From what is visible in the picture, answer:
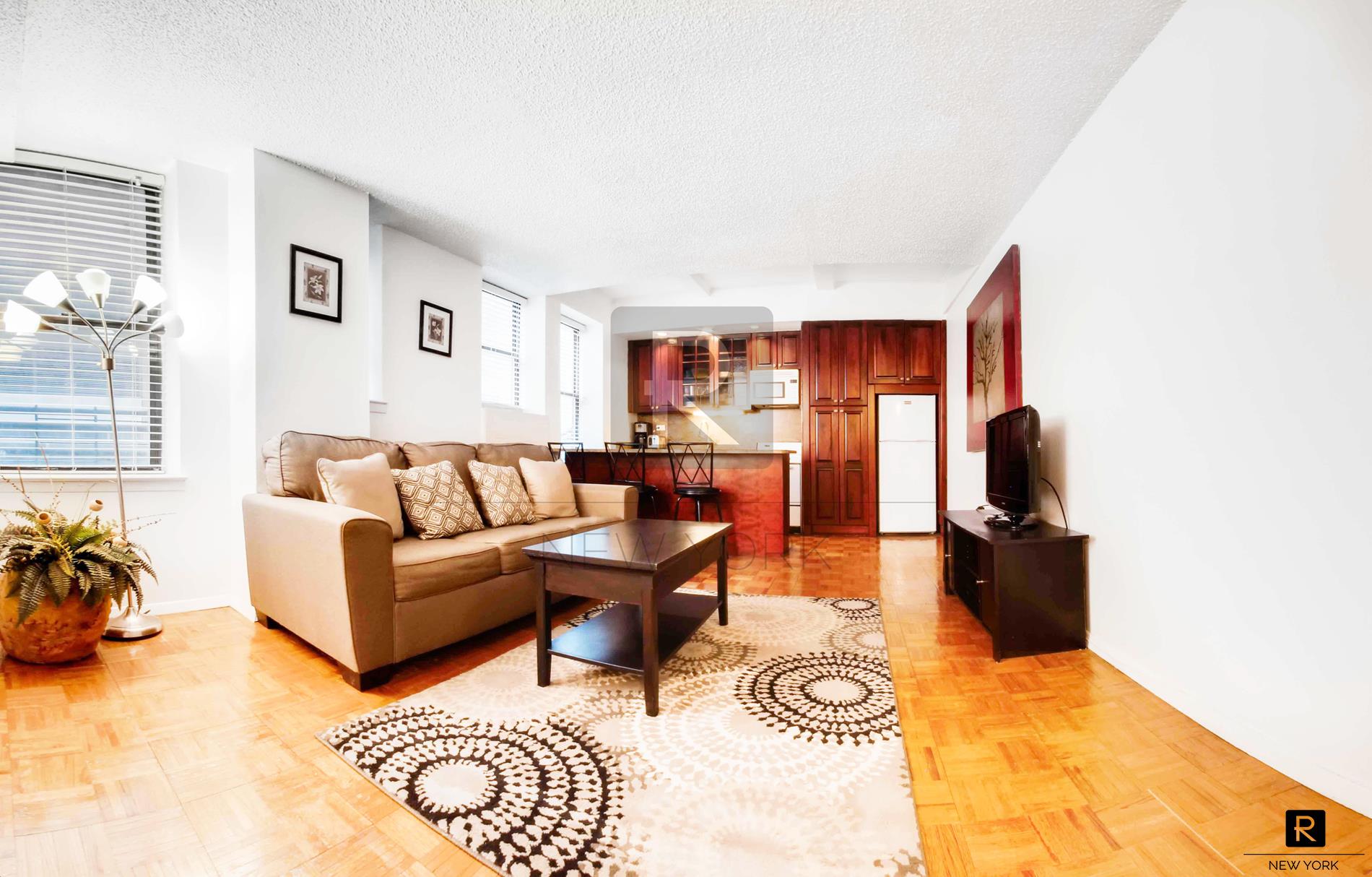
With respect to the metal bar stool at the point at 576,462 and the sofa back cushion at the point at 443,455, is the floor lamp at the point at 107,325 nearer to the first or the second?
the sofa back cushion at the point at 443,455

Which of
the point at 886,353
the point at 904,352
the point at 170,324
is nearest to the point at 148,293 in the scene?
the point at 170,324

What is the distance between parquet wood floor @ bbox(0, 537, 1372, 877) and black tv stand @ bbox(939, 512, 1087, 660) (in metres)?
0.10

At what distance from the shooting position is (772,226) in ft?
12.8

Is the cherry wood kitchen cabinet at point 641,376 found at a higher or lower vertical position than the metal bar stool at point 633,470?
higher

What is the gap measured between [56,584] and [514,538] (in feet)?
6.04

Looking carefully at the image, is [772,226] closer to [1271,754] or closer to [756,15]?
[756,15]

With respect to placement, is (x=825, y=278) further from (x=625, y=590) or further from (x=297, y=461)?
(x=297, y=461)

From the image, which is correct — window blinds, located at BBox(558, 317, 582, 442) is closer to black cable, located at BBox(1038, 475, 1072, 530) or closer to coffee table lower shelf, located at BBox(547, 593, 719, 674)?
coffee table lower shelf, located at BBox(547, 593, 719, 674)

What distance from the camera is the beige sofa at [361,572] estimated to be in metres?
2.05

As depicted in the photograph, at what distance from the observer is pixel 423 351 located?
Answer: 4.14 meters

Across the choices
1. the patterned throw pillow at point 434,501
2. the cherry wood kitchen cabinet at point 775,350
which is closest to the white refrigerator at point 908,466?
the cherry wood kitchen cabinet at point 775,350

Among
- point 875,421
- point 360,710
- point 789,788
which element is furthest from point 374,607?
point 875,421

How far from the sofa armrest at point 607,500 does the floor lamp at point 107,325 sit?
93.5 inches

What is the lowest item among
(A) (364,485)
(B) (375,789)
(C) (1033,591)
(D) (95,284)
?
(B) (375,789)
